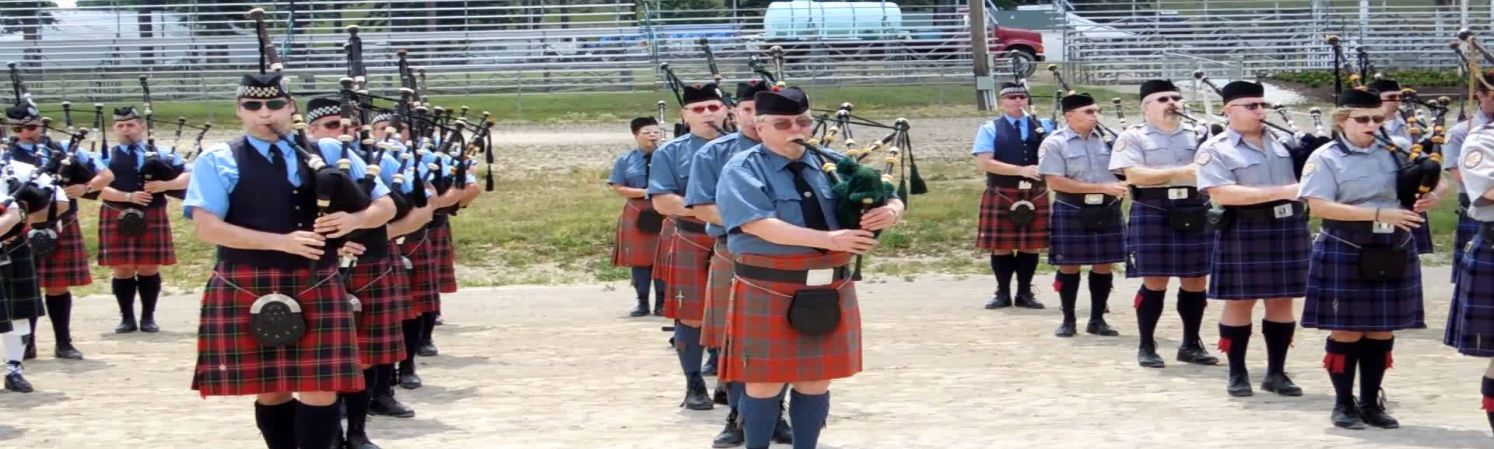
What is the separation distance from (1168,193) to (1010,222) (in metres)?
2.29

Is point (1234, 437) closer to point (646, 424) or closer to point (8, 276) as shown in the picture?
point (646, 424)

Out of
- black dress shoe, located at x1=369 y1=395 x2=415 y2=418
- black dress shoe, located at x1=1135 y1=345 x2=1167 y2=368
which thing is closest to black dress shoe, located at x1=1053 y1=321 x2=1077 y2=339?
black dress shoe, located at x1=1135 y1=345 x2=1167 y2=368

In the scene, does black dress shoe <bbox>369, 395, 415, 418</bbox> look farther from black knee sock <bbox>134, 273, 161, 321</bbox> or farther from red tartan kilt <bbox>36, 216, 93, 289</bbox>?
black knee sock <bbox>134, 273, 161, 321</bbox>

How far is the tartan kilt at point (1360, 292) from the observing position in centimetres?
642

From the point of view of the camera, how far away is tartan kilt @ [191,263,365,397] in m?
5.30

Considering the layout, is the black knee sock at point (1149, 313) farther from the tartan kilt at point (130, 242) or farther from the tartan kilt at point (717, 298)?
the tartan kilt at point (130, 242)

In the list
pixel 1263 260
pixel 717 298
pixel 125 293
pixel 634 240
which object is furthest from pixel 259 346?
pixel 125 293

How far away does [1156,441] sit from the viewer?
20.7ft

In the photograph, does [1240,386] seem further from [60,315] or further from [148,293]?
[148,293]

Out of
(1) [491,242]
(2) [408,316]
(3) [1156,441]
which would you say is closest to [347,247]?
(2) [408,316]

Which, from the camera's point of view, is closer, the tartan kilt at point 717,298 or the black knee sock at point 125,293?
the tartan kilt at point 717,298

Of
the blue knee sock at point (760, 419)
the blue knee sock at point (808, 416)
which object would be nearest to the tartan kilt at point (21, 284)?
the blue knee sock at point (760, 419)

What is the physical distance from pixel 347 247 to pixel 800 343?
58.6 inches

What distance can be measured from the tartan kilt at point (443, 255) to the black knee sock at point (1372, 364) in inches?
163
